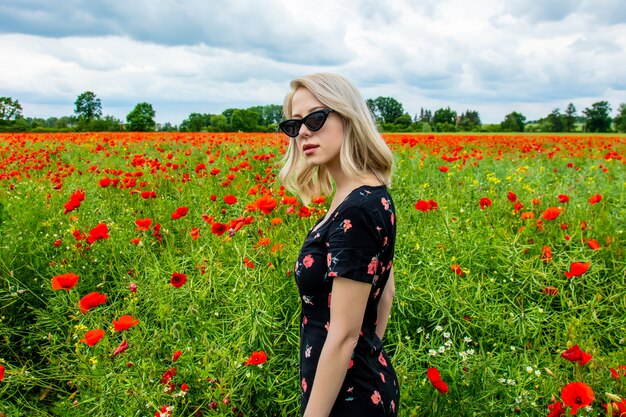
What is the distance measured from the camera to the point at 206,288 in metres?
2.71

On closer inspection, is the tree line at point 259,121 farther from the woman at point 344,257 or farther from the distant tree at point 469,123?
the woman at point 344,257

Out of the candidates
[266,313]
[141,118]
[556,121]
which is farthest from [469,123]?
→ [266,313]

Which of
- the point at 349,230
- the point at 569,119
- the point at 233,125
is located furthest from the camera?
the point at 569,119

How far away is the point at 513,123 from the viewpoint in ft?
146

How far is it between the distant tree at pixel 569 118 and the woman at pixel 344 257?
63.2 meters

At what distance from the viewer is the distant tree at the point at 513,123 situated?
4378 cm

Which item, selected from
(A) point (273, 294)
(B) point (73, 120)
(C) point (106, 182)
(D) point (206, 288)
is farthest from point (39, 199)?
(B) point (73, 120)

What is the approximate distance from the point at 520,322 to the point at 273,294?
4.76ft

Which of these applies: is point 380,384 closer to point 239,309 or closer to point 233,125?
point 239,309

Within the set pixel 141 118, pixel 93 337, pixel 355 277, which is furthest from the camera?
pixel 141 118

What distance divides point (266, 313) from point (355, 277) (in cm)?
128

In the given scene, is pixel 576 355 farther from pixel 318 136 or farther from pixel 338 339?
pixel 318 136

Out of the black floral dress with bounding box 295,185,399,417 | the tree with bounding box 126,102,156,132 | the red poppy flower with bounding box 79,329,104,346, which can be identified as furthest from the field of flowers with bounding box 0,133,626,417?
the tree with bounding box 126,102,156,132

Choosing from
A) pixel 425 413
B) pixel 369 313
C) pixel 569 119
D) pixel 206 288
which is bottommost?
pixel 425 413
